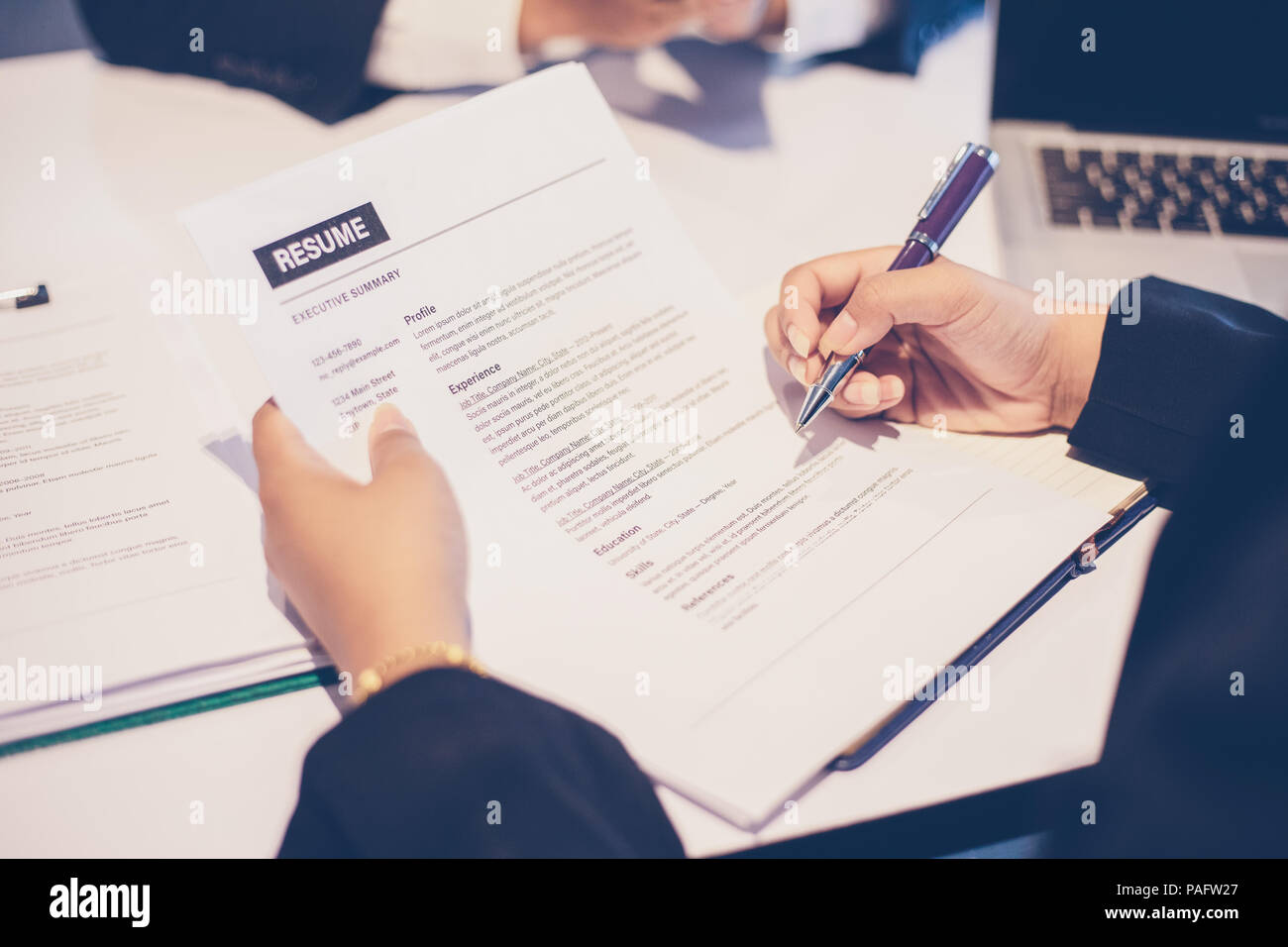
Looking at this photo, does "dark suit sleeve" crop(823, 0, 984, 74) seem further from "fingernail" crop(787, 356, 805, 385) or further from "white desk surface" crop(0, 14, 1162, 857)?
"fingernail" crop(787, 356, 805, 385)

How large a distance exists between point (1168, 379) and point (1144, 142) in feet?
1.62

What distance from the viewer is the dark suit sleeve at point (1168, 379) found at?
1.97 ft

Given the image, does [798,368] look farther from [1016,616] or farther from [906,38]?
[906,38]

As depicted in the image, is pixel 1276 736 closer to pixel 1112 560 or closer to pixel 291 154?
pixel 1112 560

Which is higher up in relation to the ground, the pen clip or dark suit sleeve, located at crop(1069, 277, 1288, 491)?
the pen clip

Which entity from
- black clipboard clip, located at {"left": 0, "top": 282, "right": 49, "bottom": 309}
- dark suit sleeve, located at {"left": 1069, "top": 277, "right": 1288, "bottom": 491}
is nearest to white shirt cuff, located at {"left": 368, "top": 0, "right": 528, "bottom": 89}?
black clipboard clip, located at {"left": 0, "top": 282, "right": 49, "bottom": 309}

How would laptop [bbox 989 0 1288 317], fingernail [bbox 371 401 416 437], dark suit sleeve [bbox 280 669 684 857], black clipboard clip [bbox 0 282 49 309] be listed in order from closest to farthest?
dark suit sleeve [bbox 280 669 684 857] → fingernail [bbox 371 401 416 437] → black clipboard clip [bbox 0 282 49 309] → laptop [bbox 989 0 1288 317]

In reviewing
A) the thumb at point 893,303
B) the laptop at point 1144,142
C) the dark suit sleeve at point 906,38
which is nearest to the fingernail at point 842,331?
the thumb at point 893,303

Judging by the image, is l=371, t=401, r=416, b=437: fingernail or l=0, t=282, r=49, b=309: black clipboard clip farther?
l=0, t=282, r=49, b=309: black clipboard clip

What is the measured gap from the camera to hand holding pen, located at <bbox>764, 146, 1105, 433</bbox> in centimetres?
61

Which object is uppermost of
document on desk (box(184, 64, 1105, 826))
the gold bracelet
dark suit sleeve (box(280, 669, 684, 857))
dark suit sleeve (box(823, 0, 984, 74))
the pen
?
dark suit sleeve (box(823, 0, 984, 74))

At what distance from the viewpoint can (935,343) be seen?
26.5 inches

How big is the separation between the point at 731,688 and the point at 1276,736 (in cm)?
31

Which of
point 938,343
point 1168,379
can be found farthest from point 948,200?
point 1168,379
